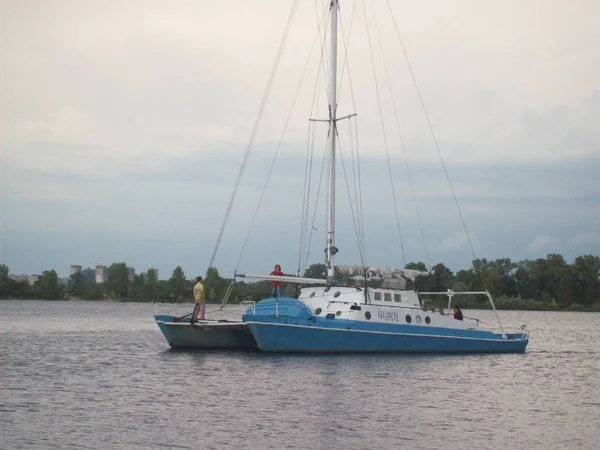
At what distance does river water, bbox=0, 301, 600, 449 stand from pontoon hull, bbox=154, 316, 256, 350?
65 centimetres

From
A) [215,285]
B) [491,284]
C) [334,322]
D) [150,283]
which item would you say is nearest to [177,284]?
[150,283]

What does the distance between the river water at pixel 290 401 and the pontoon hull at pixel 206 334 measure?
25.4 inches

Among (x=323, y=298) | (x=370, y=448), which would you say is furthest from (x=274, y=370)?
(x=370, y=448)

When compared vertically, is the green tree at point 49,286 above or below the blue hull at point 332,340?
above

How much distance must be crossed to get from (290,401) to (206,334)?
14.4 m

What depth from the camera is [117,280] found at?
181 metres

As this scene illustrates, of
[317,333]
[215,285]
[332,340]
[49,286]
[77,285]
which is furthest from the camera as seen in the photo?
[77,285]

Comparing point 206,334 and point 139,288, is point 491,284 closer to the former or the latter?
point 139,288

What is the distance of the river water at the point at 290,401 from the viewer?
24.3 metres

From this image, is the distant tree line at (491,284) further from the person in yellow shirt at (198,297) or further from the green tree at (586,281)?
the person in yellow shirt at (198,297)

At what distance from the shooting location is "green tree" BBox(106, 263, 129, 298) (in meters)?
181

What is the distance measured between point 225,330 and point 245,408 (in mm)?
15343

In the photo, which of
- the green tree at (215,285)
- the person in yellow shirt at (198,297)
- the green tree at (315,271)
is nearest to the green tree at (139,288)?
the green tree at (215,285)

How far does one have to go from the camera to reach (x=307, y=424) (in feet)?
86.3
